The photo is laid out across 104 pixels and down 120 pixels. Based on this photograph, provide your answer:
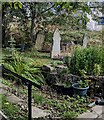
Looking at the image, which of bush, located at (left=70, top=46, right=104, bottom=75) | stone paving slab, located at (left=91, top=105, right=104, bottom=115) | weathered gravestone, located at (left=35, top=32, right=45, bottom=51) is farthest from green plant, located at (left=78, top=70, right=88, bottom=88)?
weathered gravestone, located at (left=35, top=32, right=45, bottom=51)

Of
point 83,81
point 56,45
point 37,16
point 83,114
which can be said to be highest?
point 37,16

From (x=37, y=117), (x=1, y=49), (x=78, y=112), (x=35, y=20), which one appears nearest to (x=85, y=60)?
(x=78, y=112)

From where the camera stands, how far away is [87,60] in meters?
3.05

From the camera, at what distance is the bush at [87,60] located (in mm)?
3037

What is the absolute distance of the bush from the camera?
9.96 feet

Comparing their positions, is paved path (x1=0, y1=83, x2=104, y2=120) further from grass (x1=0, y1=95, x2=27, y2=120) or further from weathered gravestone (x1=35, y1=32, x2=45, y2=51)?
weathered gravestone (x1=35, y1=32, x2=45, y2=51)

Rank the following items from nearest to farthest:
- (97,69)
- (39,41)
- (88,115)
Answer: (88,115) < (97,69) < (39,41)

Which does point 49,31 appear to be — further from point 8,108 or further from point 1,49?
point 8,108

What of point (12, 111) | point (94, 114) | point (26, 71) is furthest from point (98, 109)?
point (26, 71)

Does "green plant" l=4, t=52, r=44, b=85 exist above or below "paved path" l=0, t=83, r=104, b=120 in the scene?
above

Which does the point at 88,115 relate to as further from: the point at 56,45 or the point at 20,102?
the point at 56,45

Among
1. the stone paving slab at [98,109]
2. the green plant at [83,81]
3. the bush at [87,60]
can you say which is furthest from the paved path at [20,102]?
the bush at [87,60]

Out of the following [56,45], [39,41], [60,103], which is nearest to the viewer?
[60,103]

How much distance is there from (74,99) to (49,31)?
8.93 ft
